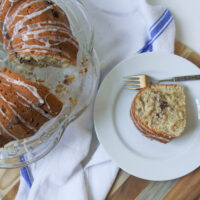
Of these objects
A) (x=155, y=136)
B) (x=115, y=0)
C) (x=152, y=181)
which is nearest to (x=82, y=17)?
(x=115, y=0)

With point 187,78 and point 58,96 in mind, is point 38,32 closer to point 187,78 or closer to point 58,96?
point 58,96

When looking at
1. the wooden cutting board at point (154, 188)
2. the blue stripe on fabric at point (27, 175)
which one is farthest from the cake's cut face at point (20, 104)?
the wooden cutting board at point (154, 188)

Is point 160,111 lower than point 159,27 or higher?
lower

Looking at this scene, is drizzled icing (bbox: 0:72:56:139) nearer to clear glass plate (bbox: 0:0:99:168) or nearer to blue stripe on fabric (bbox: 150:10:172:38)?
clear glass plate (bbox: 0:0:99:168)

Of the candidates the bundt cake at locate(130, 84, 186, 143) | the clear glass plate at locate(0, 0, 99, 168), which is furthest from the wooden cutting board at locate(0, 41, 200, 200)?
the clear glass plate at locate(0, 0, 99, 168)

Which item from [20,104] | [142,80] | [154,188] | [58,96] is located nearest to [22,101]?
[20,104]

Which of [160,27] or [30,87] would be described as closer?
[30,87]
